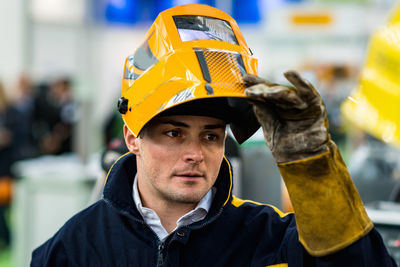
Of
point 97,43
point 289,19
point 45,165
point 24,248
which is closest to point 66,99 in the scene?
point 45,165

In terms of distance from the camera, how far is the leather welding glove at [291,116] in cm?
149

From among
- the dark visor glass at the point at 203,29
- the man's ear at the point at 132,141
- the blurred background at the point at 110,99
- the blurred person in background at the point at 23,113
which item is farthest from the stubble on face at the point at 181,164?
the blurred person in background at the point at 23,113

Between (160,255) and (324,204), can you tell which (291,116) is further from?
(160,255)

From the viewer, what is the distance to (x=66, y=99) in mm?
9102

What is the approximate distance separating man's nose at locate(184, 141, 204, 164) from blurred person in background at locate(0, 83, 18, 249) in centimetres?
597

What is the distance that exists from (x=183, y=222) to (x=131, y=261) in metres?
0.21

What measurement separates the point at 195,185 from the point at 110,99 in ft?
23.7

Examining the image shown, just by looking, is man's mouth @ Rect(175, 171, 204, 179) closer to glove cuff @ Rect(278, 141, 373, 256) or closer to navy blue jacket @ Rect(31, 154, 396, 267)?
navy blue jacket @ Rect(31, 154, 396, 267)

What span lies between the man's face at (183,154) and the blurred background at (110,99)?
52 cm

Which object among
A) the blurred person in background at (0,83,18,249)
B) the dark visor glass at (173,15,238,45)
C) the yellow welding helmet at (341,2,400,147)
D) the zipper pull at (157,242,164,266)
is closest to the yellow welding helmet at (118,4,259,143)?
the dark visor glass at (173,15,238,45)

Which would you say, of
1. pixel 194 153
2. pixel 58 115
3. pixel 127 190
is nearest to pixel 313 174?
pixel 194 153

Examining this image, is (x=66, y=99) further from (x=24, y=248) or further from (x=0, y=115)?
(x=24, y=248)

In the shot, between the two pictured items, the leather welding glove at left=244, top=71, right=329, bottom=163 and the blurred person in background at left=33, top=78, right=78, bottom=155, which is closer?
the leather welding glove at left=244, top=71, right=329, bottom=163

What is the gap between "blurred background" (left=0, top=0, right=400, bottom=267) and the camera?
339 centimetres
